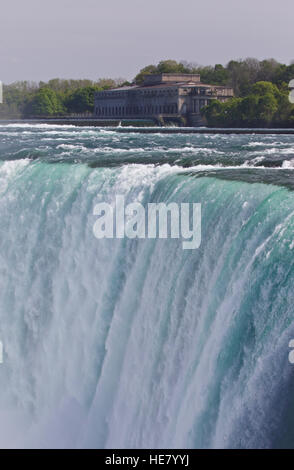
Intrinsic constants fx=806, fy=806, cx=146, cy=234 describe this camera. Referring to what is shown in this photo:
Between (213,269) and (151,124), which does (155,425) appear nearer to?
(213,269)

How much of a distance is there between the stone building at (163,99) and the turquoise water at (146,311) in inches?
2610

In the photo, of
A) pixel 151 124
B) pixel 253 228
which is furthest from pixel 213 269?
pixel 151 124

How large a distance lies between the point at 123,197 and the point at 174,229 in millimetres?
2819

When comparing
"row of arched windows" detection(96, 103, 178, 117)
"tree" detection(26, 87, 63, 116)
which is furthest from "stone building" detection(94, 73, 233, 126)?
"tree" detection(26, 87, 63, 116)

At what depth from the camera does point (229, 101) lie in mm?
77750

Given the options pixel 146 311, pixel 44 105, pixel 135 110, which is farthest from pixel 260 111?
pixel 146 311

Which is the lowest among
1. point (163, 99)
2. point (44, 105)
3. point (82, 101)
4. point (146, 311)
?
point (146, 311)

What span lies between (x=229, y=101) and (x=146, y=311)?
216 ft

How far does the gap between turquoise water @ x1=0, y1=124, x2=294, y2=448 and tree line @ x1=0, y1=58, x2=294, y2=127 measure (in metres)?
48.6

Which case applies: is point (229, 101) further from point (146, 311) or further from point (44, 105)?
point (146, 311)

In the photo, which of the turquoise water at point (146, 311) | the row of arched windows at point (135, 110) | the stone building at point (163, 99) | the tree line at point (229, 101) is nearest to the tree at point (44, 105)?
the tree line at point (229, 101)

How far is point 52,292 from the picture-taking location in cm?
1761

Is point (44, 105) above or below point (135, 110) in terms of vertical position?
above

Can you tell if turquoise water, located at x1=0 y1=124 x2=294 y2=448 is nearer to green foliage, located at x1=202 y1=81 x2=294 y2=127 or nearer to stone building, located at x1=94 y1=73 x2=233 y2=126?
green foliage, located at x1=202 y1=81 x2=294 y2=127
